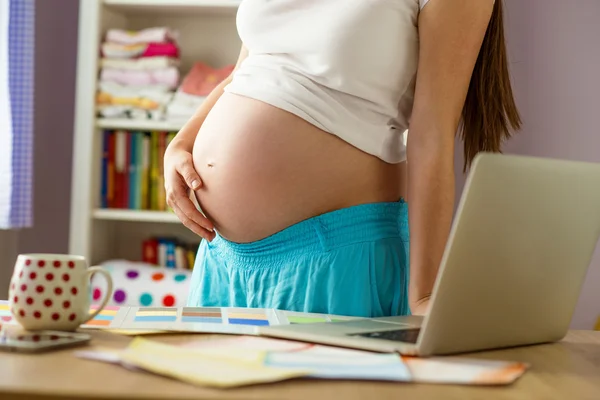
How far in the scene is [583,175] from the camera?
0.73 m

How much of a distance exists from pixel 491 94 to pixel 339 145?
0.25 metres

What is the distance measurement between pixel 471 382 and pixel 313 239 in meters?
0.50

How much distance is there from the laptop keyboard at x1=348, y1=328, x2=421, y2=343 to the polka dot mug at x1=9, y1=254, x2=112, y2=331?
266 mm

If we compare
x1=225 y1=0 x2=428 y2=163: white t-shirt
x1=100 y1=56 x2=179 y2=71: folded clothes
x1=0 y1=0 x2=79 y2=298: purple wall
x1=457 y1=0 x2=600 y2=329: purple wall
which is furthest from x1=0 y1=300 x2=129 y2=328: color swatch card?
x1=457 y1=0 x2=600 y2=329: purple wall

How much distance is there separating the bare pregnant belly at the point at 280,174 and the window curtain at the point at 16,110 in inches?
57.8

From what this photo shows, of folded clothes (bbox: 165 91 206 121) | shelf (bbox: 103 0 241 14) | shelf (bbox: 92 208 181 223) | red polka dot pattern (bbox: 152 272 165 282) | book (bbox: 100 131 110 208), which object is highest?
shelf (bbox: 103 0 241 14)

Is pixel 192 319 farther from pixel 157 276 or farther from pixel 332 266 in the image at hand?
pixel 157 276

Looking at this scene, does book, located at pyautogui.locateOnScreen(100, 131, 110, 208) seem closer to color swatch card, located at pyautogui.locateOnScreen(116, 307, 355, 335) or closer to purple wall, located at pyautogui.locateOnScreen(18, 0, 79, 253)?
purple wall, located at pyautogui.locateOnScreen(18, 0, 79, 253)

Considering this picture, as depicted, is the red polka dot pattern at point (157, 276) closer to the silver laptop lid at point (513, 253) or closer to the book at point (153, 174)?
the book at point (153, 174)

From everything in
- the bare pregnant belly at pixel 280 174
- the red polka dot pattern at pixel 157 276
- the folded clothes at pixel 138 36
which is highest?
the folded clothes at pixel 138 36

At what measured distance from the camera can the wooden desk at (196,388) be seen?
50cm

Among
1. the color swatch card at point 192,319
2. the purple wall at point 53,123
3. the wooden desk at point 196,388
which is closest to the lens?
the wooden desk at point 196,388

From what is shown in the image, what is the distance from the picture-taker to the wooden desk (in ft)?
1.66

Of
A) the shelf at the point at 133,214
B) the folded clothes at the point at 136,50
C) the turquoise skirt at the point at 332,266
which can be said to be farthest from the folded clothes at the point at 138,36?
the turquoise skirt at the point at 332,266
